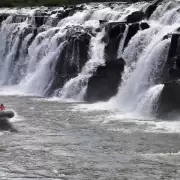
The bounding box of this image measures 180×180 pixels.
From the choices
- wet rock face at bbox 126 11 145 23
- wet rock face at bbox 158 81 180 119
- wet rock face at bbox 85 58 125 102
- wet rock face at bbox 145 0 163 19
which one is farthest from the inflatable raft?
wet rock face at bbox 145 0 163 19

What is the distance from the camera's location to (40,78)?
43906 millimetres

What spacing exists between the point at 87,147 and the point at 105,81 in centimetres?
1287

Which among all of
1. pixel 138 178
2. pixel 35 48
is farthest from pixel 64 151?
pixel 35 48

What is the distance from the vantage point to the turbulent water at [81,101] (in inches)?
872

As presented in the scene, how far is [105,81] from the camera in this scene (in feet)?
122

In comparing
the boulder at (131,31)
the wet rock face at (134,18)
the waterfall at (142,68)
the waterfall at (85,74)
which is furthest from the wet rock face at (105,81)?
the wet rock face at (134,18)

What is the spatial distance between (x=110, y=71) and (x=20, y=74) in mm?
12981

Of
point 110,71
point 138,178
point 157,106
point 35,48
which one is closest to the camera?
point 138,178

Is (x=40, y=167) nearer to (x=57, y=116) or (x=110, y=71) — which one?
(x=57, y=116)

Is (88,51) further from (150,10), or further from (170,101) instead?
(170,101)

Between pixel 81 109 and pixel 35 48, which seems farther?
pixel 35 48

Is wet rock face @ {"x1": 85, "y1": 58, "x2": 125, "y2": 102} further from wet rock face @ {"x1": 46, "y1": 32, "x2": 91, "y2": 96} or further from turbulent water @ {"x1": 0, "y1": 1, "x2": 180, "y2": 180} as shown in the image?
wet rock face @ {"x1": 46, "y1": 32, "x2": 91, "y2": 96}

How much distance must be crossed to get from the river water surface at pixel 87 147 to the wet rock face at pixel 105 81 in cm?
391

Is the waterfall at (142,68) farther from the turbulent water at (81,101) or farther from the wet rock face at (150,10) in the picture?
the wet rock face at (150,10)
